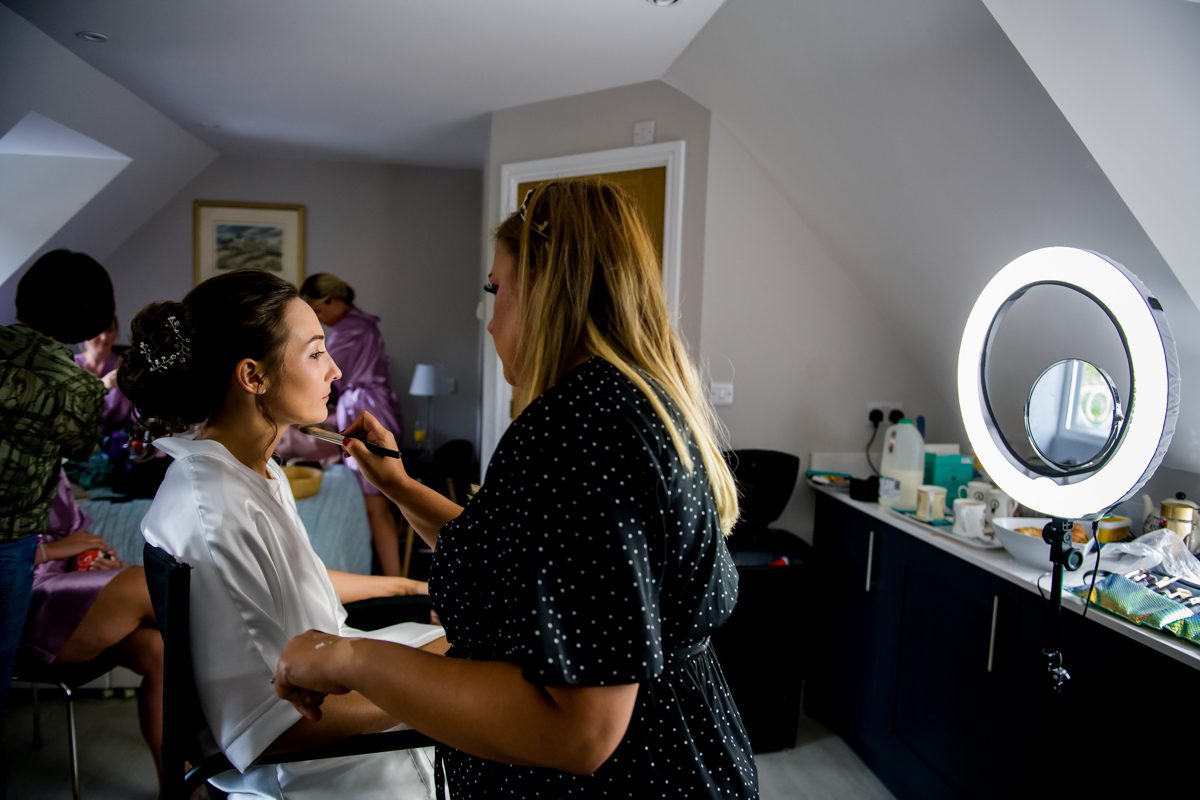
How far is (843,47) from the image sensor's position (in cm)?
194

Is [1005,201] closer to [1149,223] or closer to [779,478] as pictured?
[1149,223]

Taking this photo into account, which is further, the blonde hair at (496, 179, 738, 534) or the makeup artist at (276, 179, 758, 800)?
the blonde hair at (496, 179, 738, 534)

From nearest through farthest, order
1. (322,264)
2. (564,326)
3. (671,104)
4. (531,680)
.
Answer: (531,680) < (564,326) < (671,104) < (322,264)

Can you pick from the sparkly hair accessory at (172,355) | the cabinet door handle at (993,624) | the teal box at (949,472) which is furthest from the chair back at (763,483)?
the sparkly hair accessory at (172,355)

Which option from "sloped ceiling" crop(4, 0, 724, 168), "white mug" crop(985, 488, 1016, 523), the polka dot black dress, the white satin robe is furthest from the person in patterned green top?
"white mug" crop(985, 488, 1016, 523)

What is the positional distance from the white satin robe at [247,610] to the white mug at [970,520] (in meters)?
1.45

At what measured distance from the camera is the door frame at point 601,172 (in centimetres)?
275

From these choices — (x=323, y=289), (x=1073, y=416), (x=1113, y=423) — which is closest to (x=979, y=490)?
(x=1073, y=416)

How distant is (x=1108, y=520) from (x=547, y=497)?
5.47 ft

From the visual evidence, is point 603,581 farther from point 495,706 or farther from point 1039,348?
point 1039,348

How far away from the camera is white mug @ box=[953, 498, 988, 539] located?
1.93m

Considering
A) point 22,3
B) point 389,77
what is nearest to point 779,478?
point 389,77

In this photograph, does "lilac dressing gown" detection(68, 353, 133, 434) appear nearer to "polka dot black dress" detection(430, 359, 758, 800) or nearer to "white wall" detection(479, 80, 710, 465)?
"white wall" detection(479, 80, 710, 465)

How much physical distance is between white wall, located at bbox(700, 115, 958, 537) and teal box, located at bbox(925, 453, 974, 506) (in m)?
0.52
